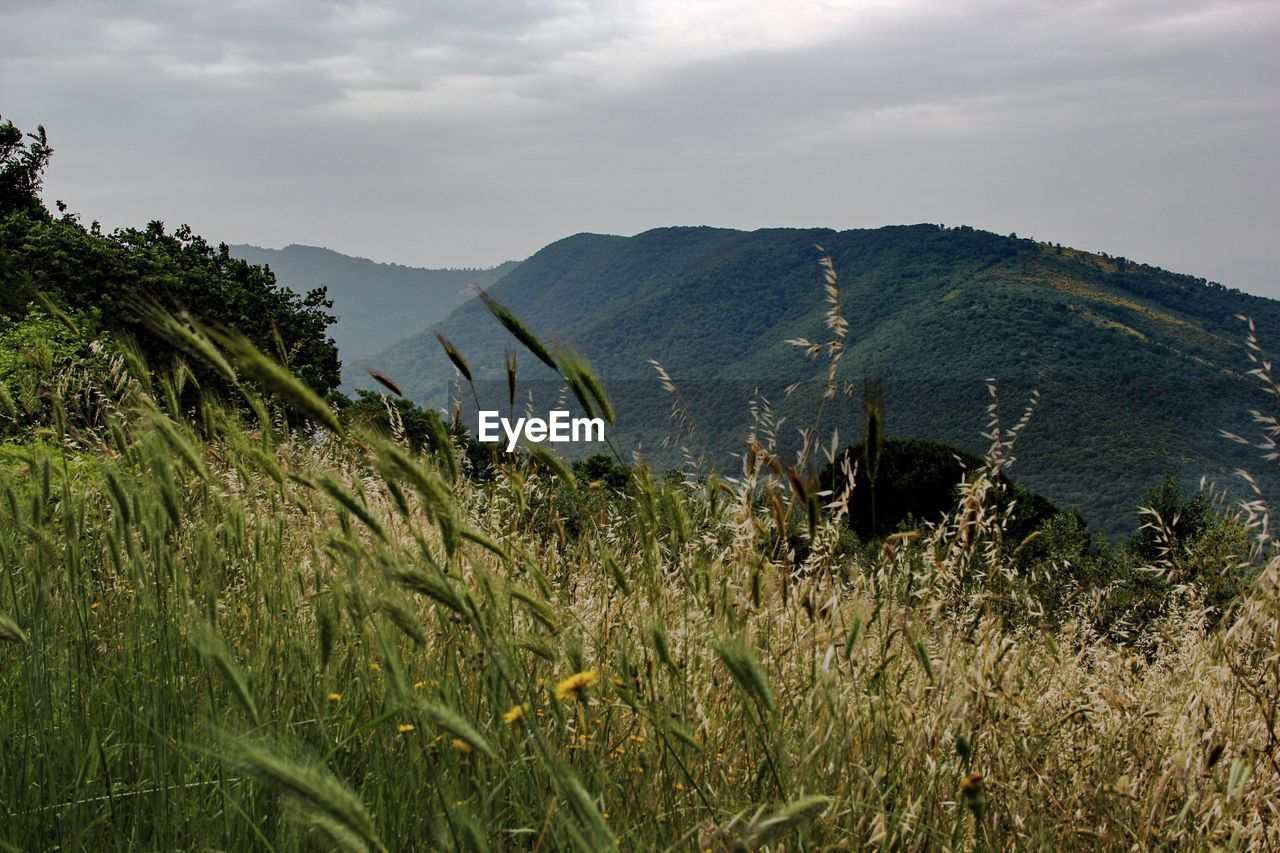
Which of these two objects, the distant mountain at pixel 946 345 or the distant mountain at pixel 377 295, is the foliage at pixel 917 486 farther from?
the distant mountain at pixel 377 295

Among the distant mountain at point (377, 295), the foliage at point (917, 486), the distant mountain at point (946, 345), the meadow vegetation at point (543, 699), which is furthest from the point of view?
the distant mountain at point (377, 295)

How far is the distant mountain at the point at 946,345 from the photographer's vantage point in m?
30.8

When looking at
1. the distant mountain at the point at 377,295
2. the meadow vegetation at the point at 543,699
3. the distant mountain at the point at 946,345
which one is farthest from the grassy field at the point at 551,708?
the distant mountain at the point at 377,295

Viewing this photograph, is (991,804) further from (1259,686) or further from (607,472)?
(607,472)

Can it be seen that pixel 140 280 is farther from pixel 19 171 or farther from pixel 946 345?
pixel 946 345

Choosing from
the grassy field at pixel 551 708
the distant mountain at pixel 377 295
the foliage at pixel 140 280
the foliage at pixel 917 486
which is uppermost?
the distant mountain at pixel 377 295

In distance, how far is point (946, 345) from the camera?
4638cm

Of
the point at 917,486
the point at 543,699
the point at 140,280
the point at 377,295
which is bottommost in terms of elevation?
the point at 917,486

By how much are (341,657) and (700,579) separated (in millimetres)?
828

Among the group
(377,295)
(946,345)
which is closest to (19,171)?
(946,345)

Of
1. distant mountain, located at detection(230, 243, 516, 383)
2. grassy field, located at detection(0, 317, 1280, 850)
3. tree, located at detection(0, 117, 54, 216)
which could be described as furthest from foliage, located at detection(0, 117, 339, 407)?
distant mountain, located at detection(230, 243, 516, 383)

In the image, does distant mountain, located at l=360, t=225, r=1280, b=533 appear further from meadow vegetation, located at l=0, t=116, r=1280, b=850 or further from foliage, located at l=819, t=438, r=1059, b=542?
foliage, located at l=819, t=438, r=1059, b=542

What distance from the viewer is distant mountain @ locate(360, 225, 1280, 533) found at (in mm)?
30750

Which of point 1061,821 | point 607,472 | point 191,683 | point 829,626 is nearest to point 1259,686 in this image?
point 1061,821
